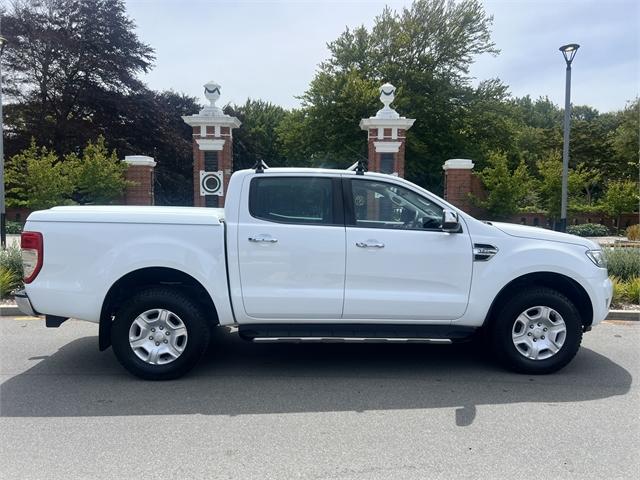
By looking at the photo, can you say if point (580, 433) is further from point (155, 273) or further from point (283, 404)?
point (155, 273)

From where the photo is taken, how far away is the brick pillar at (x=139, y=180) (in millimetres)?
14219

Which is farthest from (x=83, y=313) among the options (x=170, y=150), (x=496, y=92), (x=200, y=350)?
(x=496, y=92)

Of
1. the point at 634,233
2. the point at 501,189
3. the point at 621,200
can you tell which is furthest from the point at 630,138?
the point at 501,189

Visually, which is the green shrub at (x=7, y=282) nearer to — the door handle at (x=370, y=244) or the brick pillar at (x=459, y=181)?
the door handle at (x=370, y=244)

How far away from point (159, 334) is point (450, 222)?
9.35 ft

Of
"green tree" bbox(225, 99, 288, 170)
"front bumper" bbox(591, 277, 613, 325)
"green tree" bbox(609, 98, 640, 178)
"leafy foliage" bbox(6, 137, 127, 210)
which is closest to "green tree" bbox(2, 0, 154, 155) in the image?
"green tree" bbox(225, 99, 288, 170)

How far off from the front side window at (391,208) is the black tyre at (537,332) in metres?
1.10

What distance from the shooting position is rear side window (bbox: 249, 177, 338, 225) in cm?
472

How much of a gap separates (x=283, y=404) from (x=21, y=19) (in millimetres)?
31766

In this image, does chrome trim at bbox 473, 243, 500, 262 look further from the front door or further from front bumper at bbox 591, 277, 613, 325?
front bumper at bbox 591, 277, 613, 325

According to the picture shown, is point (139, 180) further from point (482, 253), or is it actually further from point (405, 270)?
point (482, 253)

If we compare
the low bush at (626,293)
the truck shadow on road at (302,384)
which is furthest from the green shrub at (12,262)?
the low bush at (626,293)

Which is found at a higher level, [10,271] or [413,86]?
[413,86]

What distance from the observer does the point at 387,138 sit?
543 inches
